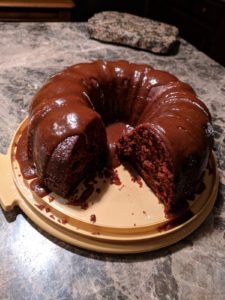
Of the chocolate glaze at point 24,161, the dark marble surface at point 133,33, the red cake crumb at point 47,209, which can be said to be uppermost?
Result: the dark marble surface at point 133,33

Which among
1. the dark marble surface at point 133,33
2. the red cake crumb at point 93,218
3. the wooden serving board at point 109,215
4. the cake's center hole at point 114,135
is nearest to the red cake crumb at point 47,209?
the wooden serving board at point 109,215

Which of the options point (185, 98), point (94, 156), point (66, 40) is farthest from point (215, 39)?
point (94, 156)

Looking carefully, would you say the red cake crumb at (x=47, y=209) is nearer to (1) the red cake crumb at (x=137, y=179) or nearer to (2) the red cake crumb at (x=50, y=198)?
(2) the red cake crumb at (x=50, y=198)

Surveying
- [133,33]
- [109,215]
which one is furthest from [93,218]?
[133,33]

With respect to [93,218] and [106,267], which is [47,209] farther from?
[106,267]

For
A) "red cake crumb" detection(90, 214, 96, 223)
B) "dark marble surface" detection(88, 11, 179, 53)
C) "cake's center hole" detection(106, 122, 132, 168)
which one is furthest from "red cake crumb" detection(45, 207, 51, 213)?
"dark marble surface" detection(88, 11, 179, 53)

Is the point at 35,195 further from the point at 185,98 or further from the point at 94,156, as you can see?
the point at 185,98

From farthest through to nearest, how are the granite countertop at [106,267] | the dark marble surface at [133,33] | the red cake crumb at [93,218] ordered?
the dark marble surface at [133,33] → the red cake crumb at [93,218] → the granite countertop at [106,267]

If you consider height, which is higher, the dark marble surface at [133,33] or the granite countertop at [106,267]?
the dark marble surface at [133,33]

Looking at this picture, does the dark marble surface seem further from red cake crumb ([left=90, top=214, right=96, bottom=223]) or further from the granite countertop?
red cake crumb ([left=90, top=214, right=96, bottom=223])
